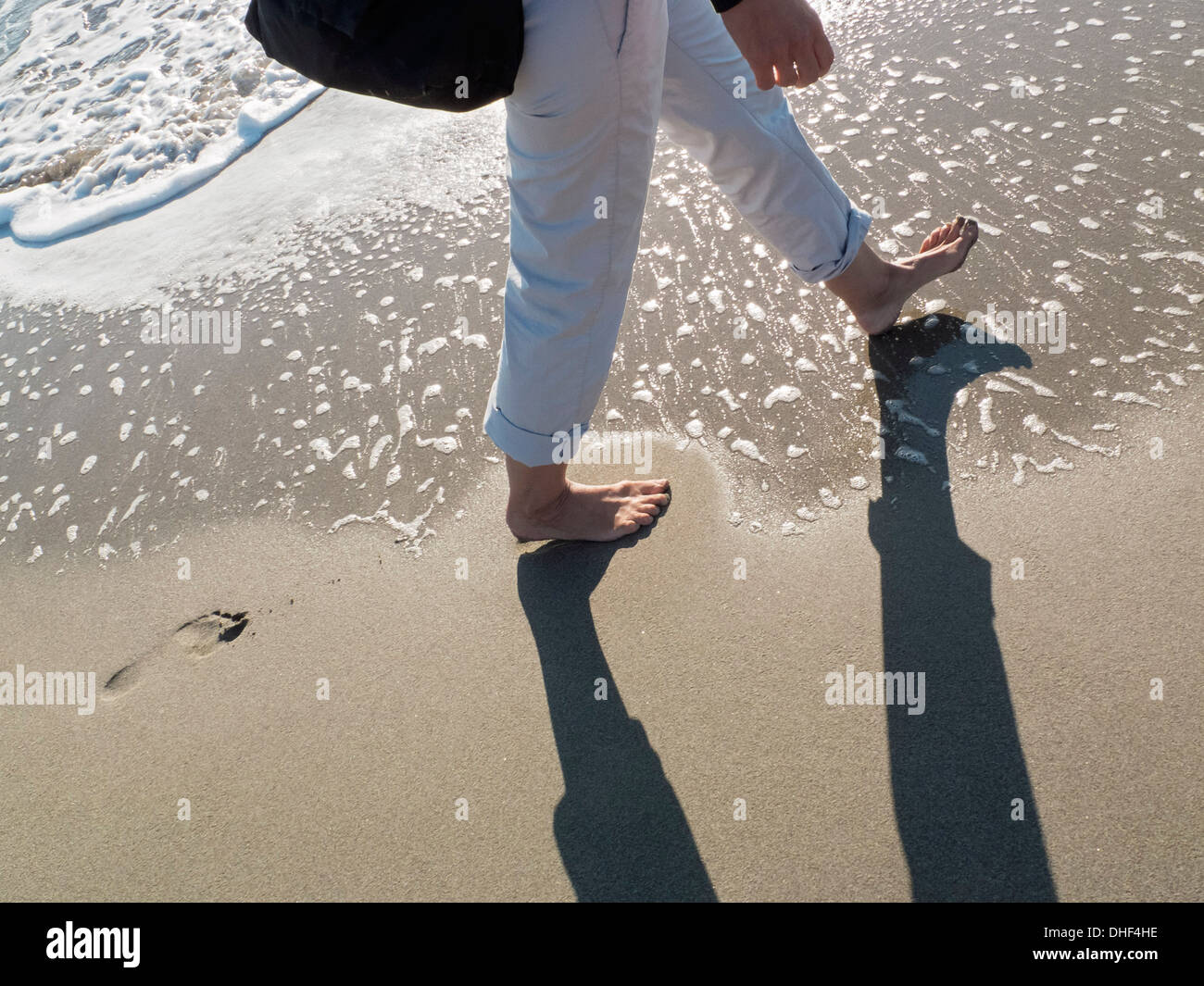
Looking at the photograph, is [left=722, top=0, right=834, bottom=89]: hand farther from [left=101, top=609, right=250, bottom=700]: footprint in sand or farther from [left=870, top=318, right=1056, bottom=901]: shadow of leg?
[left=101, top=609, right=250, bottom=700]: footprint in sand

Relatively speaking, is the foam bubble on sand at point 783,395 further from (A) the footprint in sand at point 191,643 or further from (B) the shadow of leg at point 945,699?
(A) the footprint in sand at point 191,643

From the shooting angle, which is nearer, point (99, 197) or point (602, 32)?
point (602, 32)

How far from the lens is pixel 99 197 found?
4.20 metres

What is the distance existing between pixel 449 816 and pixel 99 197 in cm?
385

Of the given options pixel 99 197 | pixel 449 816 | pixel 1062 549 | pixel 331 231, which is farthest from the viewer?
pixel 99 197

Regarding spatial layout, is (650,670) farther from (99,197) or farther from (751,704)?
(99,197)

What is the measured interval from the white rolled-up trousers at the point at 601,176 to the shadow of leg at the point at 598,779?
13.1 inches

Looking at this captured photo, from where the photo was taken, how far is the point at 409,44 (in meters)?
1.23

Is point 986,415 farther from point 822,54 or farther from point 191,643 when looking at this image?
point 191,643

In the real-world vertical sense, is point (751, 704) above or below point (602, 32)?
below

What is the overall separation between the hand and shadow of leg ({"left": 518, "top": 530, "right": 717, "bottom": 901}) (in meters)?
1.01

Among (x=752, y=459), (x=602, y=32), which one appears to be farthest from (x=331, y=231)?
(x=602, y=32)

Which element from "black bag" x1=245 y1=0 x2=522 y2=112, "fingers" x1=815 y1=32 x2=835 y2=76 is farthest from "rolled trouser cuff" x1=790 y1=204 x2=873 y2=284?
"black bag" x1=245 y1=0 x2=522 y2=112

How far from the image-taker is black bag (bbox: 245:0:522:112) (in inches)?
47.6
